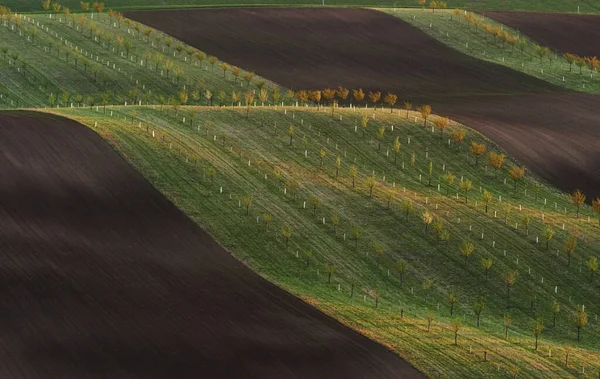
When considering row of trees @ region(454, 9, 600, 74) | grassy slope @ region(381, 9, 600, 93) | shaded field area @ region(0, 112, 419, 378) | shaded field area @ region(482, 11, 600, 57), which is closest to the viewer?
shaded field area @ region(0, 112, 419, 378)

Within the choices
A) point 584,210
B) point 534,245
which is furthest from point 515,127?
point 534,245

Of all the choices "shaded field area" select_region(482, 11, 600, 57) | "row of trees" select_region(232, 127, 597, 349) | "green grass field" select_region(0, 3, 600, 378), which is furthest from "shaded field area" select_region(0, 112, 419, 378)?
"shaded field area" select_region(482, 11, 600, 57)

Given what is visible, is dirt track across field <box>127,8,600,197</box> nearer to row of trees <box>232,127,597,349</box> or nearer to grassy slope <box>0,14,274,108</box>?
grassy slope <box>0,14,274,108</box>

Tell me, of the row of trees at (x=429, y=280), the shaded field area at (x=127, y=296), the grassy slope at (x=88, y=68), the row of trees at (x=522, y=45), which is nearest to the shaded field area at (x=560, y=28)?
the row of trees at (x=522, y=45)

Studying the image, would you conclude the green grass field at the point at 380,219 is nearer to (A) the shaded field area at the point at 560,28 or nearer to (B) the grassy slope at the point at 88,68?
(B) the grassy slope at the point at 88,68

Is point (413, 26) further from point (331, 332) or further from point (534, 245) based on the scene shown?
point (331, 332)

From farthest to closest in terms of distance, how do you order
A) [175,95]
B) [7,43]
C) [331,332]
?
[7,43] < [175,95] < [331,332]

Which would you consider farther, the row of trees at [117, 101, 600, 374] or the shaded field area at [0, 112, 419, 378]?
the row of trees at [117, 101, 600, 374]
